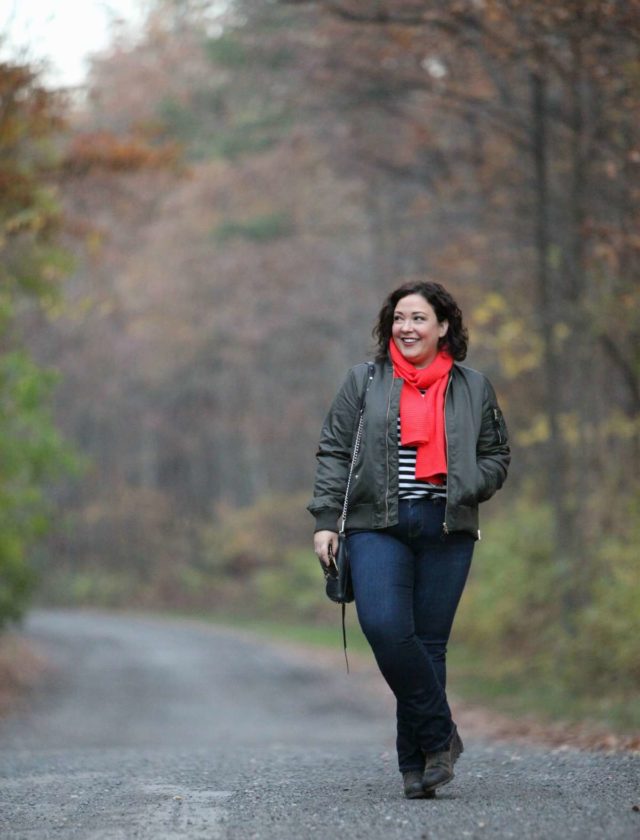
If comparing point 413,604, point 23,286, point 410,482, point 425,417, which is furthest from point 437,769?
point 23,286

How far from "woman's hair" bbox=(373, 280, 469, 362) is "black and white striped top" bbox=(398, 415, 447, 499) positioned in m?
0.49

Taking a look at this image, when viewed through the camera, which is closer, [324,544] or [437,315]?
[324,544]

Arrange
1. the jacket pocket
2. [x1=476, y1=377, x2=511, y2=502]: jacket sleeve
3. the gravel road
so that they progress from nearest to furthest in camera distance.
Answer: the gravel road < [x1=476, y1=377, x2=511, y2=502]: jacket sleeve < the jacket pocket

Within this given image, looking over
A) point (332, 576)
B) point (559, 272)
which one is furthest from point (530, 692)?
point (332, 576)

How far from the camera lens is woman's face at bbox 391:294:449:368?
6.75 m

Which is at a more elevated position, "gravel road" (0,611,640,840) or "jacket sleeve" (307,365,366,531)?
"jacket sleeve" (307,365,366,531)

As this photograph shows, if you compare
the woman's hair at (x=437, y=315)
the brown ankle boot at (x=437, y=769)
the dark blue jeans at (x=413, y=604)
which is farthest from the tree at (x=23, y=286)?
the brown ankle boot at (x=437, y=769)

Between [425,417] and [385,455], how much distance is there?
255mm

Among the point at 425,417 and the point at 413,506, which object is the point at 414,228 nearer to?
the point at 425,417

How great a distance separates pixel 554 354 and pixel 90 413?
39.2 meters

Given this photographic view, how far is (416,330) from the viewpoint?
22.1ft

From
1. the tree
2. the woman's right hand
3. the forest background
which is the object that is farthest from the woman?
the tree

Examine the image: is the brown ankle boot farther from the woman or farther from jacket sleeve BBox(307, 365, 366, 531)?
jacket sleeve BBox(307, 365, 366, 531)

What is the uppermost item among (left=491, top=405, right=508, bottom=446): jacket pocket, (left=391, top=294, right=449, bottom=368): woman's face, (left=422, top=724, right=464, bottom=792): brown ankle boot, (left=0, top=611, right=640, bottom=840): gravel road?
(left=391, top=294, right=449, bottom=368): woman's face
